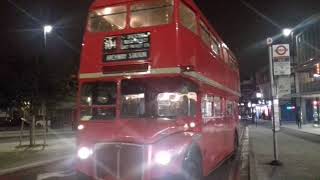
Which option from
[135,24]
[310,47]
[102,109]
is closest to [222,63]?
[135,24]

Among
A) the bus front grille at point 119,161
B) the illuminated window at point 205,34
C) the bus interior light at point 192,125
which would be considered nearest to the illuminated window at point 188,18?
the illuminated window at point 205,34

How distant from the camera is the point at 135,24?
1009 centimetres

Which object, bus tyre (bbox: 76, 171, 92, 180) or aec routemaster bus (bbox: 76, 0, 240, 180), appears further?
bus tyre (bbox: 76, 171, 92, 180)

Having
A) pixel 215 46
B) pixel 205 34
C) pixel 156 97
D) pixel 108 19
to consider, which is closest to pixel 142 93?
pixel 156 97

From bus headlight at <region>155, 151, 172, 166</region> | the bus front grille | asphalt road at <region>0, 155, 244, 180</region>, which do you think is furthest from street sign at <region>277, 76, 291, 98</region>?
the bus front grille

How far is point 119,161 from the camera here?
27.9ft

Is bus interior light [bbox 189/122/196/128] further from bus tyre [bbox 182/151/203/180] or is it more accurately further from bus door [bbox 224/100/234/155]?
bus door [bbox 224/100/234/155]

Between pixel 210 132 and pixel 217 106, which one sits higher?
pixel 217 106

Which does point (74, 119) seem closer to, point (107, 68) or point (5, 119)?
point (107, 68)

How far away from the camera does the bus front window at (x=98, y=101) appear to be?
370 inches

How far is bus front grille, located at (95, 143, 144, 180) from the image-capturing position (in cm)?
841

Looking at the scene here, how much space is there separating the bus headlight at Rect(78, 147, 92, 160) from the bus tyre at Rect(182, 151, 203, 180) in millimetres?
1815

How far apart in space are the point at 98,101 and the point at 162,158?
195 centimetres

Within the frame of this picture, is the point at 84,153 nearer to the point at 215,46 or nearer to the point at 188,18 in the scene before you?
the point at 188,18
